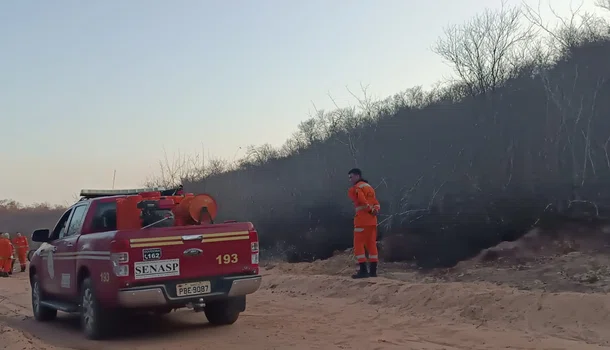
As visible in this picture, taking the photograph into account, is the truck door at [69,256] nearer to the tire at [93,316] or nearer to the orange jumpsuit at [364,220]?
the tire at [93,316]

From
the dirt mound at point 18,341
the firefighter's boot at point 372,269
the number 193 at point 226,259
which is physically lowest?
the dirt mound at point 18,341

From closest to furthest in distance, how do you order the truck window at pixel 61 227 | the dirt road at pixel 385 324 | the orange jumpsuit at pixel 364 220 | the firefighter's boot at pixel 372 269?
A: the dirt road at pixel 385 324 → the truck window at pixel 61 227 → the orange jumpsuit at pixel 364 220 → the firefighter's boot at pixel 372 269

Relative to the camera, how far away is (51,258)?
411 inches

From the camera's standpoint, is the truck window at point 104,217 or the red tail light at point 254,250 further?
the truck window at point 104,217

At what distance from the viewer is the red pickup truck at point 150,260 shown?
812 centimetres

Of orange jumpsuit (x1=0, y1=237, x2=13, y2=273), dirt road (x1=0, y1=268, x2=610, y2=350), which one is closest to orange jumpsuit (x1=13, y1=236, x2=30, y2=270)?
orange jumpsuit (x1=0, y1=237, x2=13, y2=273)

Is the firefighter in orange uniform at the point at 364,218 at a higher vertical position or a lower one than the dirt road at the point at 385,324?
higher

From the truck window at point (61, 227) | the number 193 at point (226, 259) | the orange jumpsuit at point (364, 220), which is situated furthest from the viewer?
the orange jumpsuit at point (364, 220)

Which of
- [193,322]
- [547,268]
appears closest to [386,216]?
[547,268]

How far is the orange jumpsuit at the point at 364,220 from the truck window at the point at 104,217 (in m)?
4.42

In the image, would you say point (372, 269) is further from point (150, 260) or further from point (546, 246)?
point (150, 260)

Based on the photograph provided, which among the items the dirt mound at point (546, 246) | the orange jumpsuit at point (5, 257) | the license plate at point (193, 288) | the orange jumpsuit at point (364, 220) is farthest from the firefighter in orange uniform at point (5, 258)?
the license plate at point (193, 288)

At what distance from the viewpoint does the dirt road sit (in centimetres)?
753

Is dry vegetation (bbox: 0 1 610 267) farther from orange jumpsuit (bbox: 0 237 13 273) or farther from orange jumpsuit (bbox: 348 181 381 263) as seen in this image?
orange jumpsuit (bbox: 0 237 13 273)
